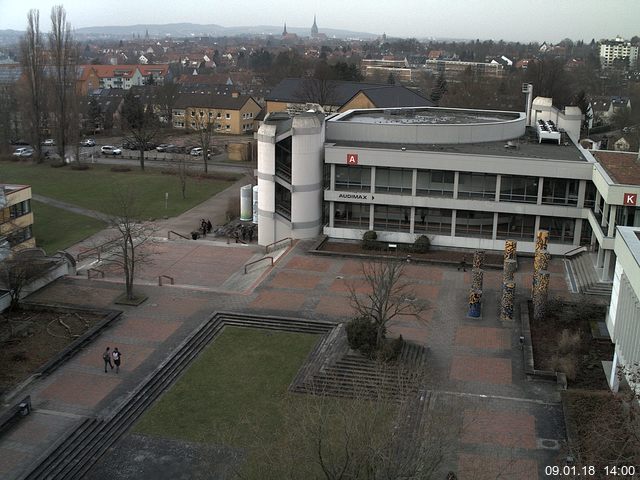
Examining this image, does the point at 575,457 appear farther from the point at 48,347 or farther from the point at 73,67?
the point at 73,67

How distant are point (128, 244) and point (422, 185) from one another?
18.1 m

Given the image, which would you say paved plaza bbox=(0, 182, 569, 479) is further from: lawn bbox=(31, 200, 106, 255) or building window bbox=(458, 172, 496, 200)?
lawn bbox=(31, 200, 106, 255)

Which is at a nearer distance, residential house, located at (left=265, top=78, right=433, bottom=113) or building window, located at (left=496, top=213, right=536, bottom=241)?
building window, located at (left=496, top=213, right=536, bottom=241)

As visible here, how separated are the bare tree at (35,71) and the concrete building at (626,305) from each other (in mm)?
65370

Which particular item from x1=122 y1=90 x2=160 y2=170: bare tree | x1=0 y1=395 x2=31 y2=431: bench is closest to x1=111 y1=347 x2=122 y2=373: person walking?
x1=0 y1=395 x2=31 y2=431: bench

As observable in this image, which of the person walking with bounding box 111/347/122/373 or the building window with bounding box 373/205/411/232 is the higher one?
the building window with bounding box 373/205/411/232

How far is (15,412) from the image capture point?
24.7 metres

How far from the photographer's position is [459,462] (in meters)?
22.3

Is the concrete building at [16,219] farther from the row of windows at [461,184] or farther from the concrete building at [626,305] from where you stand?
the concrete building at [626,305]

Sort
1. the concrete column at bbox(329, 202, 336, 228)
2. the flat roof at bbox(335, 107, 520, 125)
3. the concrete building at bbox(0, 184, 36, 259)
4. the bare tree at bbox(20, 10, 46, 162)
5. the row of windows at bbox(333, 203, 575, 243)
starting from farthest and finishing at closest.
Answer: the bare tree at bbox(20, 10, 46, 162) → the flat roof at bbox(335, 107, 520, 125) → the concrete column at bbox(329, 202, 336, 228) → the row of windows at bbox(333, 203, 575, 243) → the concrete building at bbox(0, 184, 36, 259)

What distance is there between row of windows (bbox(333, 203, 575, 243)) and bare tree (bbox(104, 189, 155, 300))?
1235 centimetres

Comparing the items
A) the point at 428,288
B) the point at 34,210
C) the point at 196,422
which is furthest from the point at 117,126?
the point at 196,422

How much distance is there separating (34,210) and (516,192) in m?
36.7

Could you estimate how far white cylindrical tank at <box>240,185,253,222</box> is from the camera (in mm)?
51656
